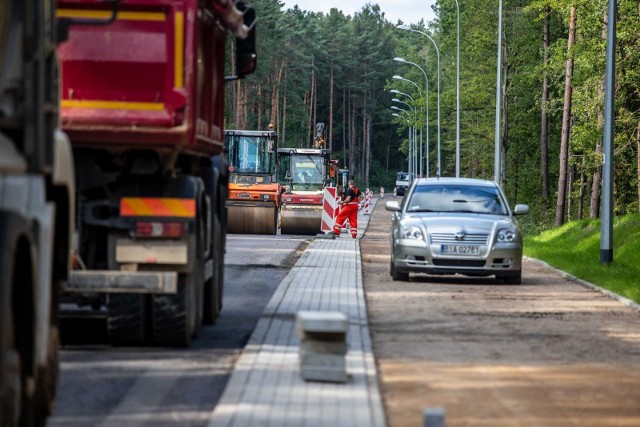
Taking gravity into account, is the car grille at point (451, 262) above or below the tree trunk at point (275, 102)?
below

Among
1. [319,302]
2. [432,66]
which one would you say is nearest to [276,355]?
[319,302]

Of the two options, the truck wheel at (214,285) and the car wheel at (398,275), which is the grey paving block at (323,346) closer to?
the truck wheel at (214,285)

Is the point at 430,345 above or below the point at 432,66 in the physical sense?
below

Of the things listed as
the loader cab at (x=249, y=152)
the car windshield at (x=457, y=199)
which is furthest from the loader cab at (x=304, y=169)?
the car windshield at (x=457, y=199)

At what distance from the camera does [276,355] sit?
1224cm

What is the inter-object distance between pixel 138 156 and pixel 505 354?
3.53 meters

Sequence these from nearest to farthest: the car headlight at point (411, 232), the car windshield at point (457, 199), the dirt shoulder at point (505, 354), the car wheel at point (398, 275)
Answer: the dirt shoulder at point (505, 354), the car headlight at point (411, 232), the car wheel at point (398, 275), the car windshield at point (457, 199)

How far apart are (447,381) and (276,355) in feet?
5.83

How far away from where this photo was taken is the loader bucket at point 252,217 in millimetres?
44219


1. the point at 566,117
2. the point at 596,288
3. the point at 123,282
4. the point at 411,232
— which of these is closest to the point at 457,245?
the point at 411,232

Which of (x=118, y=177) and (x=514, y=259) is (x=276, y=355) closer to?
(x=118, y=177)

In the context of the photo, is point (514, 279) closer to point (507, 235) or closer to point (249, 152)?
point (507, 235)

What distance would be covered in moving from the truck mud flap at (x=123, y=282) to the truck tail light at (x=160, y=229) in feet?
1.39

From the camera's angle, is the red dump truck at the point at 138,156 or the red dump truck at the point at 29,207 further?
the red dump truck at the point at 138,156
